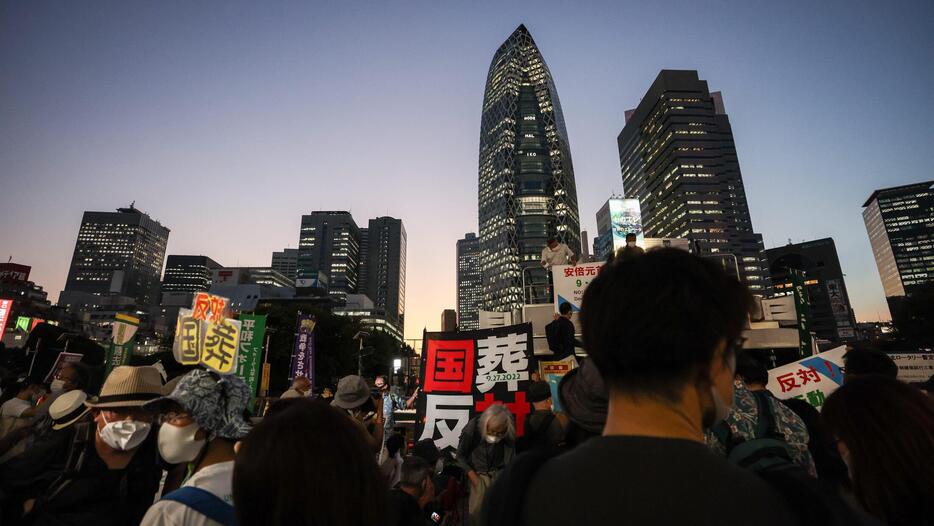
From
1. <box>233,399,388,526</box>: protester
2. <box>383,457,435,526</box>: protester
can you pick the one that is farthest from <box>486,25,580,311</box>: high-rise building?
<box>233,399,388,526</box>: protester

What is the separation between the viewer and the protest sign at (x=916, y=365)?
1564 centimetres

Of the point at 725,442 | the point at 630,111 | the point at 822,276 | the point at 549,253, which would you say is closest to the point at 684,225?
the point at 822,276

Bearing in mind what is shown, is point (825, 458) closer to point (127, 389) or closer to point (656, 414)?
point (656, 414)

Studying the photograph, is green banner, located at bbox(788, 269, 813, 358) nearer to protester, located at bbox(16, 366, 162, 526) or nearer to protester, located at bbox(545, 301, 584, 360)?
protester, located at bbox(545, 301, 584, 360)

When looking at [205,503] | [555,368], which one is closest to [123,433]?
[205,503]

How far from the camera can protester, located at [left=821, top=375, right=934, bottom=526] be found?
1648mm

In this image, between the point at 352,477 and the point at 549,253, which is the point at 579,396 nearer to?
the point at 352,477

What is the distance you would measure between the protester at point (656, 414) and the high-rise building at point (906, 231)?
21211cm

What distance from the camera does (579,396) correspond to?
6.54 ft

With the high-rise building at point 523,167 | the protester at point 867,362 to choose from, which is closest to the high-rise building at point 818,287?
the high-rise building at point 523,167

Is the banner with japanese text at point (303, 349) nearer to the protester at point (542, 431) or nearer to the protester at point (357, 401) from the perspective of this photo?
the protester at point (357, 401)

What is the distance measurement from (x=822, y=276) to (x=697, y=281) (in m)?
195

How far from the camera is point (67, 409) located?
372 centimetres

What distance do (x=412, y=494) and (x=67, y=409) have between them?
3.33m
